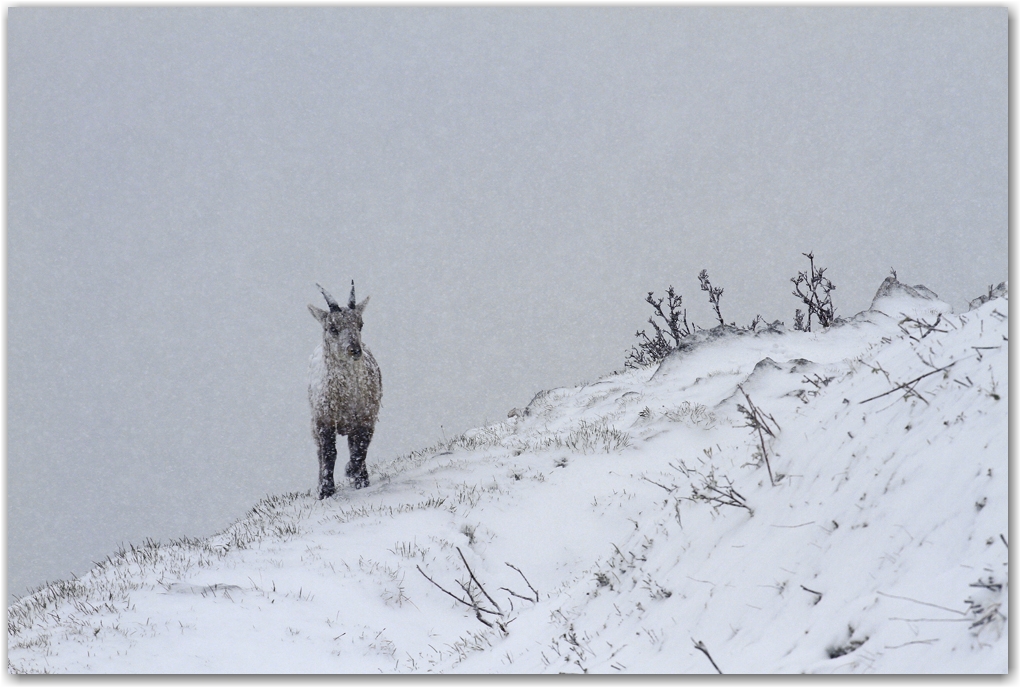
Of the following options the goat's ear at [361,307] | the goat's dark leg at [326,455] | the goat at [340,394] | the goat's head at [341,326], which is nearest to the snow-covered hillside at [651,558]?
the goat's dark leg at [326,455]

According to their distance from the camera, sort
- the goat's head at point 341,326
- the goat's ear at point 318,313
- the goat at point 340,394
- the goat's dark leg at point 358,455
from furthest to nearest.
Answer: the goat's dark leg at point 358,455
the goat's ear at point 318,313
the goat at point 340,394
the goat's head at point 341,326

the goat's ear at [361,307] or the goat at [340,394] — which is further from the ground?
the goat's ear at [361,307]

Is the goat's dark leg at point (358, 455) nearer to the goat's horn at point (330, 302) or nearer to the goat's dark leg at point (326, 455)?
the goat's dark leg at point (326, 455)

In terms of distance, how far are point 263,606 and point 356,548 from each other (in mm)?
1685

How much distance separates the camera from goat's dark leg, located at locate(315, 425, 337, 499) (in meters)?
11.9

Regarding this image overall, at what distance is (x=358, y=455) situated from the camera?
40.1 feet

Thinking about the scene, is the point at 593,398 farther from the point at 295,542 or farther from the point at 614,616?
the point at 614,616

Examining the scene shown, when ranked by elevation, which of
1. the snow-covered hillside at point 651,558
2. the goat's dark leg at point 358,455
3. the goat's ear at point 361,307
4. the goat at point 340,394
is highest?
the goat's ear at point 361,307

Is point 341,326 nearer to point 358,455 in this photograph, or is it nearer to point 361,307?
point 361,307

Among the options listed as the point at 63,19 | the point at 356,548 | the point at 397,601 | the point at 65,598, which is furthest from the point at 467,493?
the point at 63,19

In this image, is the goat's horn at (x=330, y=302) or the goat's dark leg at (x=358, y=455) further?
the goat's dark leg at (x=358, y=455)

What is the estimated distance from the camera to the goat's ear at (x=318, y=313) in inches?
473

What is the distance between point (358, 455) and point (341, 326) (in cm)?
196

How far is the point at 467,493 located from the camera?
35.0 ft
